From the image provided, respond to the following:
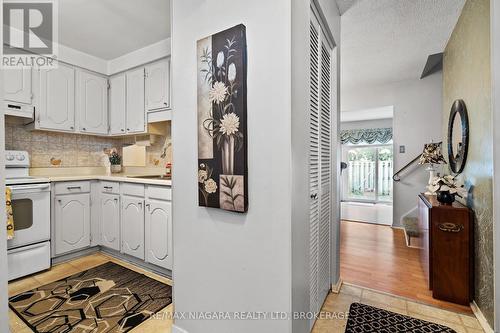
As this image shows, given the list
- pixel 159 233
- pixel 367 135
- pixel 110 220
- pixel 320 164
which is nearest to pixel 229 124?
pixel 320 164

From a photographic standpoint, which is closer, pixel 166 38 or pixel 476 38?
pixel 476 38

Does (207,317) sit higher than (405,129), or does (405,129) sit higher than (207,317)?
(405,129)

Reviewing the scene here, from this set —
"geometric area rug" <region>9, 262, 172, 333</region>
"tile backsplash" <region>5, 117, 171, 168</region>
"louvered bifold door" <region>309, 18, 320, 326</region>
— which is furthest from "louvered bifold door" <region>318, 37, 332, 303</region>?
"tile backsplash" <region>5, 117, 171, 168</region>

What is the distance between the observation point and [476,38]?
1941 millimetres

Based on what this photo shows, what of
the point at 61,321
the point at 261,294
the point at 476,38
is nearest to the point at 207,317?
the point at 261,294

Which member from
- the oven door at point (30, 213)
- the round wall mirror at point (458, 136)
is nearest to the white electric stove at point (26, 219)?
the oven door at point (30, 213)

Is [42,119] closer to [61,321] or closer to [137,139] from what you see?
[137,139]

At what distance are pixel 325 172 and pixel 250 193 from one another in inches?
34.3

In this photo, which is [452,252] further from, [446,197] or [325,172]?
[325,172]

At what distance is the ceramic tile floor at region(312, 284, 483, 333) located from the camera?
1.67 meters

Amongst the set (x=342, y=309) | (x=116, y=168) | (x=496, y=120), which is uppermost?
(x=496, y=120)

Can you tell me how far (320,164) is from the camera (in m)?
1.71

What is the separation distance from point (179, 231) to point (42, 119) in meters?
2.31

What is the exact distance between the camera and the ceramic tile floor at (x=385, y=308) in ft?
5.47
